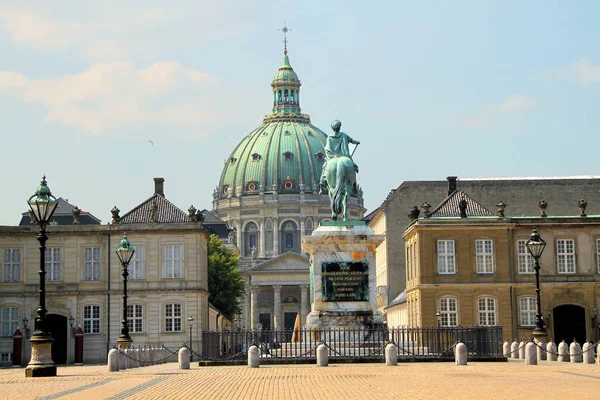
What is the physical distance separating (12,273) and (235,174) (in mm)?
121768

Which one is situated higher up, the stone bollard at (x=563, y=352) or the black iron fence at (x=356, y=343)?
the black iron fence at (x=356, y=343)

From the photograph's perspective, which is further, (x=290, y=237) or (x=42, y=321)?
(x=290, y=237)

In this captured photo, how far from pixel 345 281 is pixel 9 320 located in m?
33.6

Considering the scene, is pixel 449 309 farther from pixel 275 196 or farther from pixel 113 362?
pixel 275 196

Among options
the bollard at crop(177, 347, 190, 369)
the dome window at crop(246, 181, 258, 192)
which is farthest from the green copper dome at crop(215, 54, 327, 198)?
the bollard at crop(177, 347, 190, 369)

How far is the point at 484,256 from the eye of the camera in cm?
6347

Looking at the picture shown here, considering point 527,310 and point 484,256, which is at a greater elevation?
point 484,256

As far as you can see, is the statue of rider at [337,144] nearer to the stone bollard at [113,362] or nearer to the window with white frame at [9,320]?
the stone bollard at [113,362]

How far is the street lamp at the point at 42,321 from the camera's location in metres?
33.3

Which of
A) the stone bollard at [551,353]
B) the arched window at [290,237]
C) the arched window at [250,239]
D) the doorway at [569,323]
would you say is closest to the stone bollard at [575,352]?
the stone bollard at [551,353]

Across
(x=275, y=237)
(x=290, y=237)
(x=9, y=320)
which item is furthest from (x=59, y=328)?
(x=290, y=237)

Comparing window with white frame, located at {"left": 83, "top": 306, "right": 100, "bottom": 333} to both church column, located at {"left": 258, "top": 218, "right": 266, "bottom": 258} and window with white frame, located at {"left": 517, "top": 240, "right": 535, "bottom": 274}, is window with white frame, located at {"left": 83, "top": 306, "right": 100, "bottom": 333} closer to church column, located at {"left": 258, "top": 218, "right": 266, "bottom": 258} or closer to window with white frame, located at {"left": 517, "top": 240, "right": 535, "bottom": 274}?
window with white frame, located at {"left": 517, "top": 240, "right": 535, "bottom": 274}

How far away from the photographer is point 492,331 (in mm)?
40469

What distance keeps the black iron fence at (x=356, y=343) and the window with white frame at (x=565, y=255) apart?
75.7 ft
